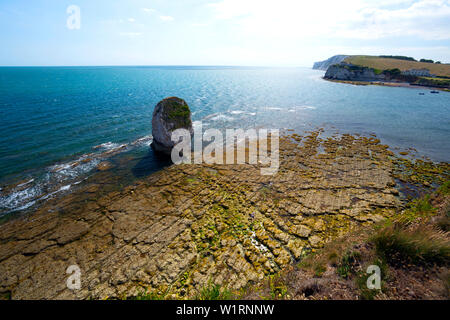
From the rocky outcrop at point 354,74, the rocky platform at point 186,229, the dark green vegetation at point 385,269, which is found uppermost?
the rocky outcrop at point 354,74

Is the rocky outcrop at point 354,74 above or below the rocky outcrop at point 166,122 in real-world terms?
above

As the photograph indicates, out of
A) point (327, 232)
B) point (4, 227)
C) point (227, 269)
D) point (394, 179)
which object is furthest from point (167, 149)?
point (394, 179)

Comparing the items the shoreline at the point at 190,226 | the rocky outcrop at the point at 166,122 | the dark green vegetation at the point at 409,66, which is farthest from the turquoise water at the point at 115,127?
the dark green vegetation at the point at 409,66

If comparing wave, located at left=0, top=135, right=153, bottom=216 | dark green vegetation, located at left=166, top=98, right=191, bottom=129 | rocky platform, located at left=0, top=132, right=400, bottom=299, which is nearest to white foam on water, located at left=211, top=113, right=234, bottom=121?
dark green vegetation, located at left=166, top=98, right=191, bottom=129

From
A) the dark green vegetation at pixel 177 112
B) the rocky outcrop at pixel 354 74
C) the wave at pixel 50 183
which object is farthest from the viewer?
the rocky outcrop at pixel 354 74

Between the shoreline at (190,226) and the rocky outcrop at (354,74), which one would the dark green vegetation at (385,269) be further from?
the rocky outcrop at (354,74)

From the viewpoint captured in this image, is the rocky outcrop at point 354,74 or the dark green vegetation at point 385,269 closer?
the dark green vegetation at point 385,269
